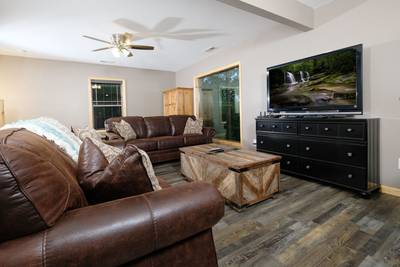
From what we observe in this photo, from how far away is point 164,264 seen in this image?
2.91ft

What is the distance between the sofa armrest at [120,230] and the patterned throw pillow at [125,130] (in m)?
3.69

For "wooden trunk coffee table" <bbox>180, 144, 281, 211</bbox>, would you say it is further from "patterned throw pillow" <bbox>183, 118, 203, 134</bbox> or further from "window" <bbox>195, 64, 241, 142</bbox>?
"window" <bbox>195, 64, 241, 142</bbox>

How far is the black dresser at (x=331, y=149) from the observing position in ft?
7.84

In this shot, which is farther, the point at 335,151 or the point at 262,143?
the point at 262,143

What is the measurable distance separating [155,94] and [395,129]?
5.74 m

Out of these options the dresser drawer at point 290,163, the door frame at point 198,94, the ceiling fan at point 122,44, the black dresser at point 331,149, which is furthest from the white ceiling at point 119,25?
the dresser drawer at point 290,163

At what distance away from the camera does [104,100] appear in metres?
6.01

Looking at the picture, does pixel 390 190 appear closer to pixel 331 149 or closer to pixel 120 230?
pixel 331 149

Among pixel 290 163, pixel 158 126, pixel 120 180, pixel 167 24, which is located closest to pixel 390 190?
pixel 290 163

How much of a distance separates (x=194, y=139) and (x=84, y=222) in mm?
3942

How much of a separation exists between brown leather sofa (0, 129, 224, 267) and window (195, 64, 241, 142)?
4.05 metres

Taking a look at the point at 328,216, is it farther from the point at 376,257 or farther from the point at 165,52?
the point at 165,52

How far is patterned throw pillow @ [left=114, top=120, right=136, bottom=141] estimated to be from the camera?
14.4 ft

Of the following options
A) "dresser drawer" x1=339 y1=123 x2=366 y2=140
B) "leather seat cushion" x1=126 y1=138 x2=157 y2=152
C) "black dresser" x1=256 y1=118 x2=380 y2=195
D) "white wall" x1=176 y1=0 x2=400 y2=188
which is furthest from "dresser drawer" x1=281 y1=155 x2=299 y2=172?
"leather seat cushion" x1=126 y1=138 x2=157 y2=152
